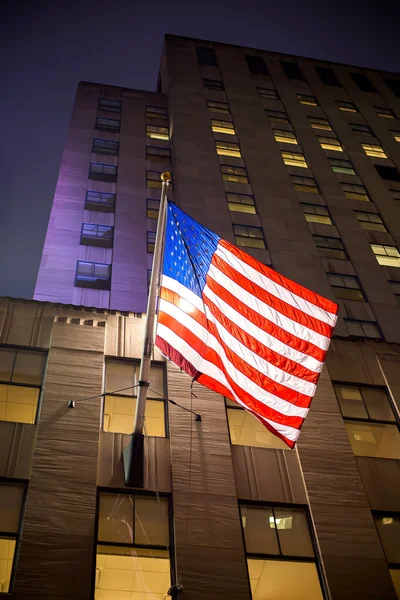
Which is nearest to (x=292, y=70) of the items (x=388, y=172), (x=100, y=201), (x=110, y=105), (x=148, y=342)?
(x=388, y=172)

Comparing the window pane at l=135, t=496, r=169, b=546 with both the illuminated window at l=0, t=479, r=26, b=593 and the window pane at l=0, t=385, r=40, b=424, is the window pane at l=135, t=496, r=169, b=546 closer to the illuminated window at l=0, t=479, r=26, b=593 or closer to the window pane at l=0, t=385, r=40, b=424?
the illuminated window at l=0, t=479, r=26, b=593

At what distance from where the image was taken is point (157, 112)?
40.8 metres

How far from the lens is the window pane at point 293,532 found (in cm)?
1202

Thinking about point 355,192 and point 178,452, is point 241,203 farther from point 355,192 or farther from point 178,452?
point 178,452

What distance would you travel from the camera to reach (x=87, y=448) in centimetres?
1234

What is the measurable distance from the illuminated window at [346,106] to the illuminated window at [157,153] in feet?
54.7

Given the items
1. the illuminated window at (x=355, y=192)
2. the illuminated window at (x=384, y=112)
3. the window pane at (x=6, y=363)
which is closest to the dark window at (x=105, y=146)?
the illuminated window at (x=355, y=192)

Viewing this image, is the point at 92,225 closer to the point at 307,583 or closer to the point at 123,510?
the point at 123,510

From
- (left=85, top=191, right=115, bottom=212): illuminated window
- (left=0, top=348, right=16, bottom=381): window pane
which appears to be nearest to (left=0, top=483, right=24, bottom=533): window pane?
(left=0, top=348, right=16, bottom=381): window pane

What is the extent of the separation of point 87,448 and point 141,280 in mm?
12947

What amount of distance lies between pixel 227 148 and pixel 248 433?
78.6 ft

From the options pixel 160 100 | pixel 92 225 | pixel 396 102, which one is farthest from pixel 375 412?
pixel 396 102

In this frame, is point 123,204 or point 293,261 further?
point 123,204

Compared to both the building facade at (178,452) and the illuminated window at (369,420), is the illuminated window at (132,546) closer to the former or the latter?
the building facade at (178,452)
